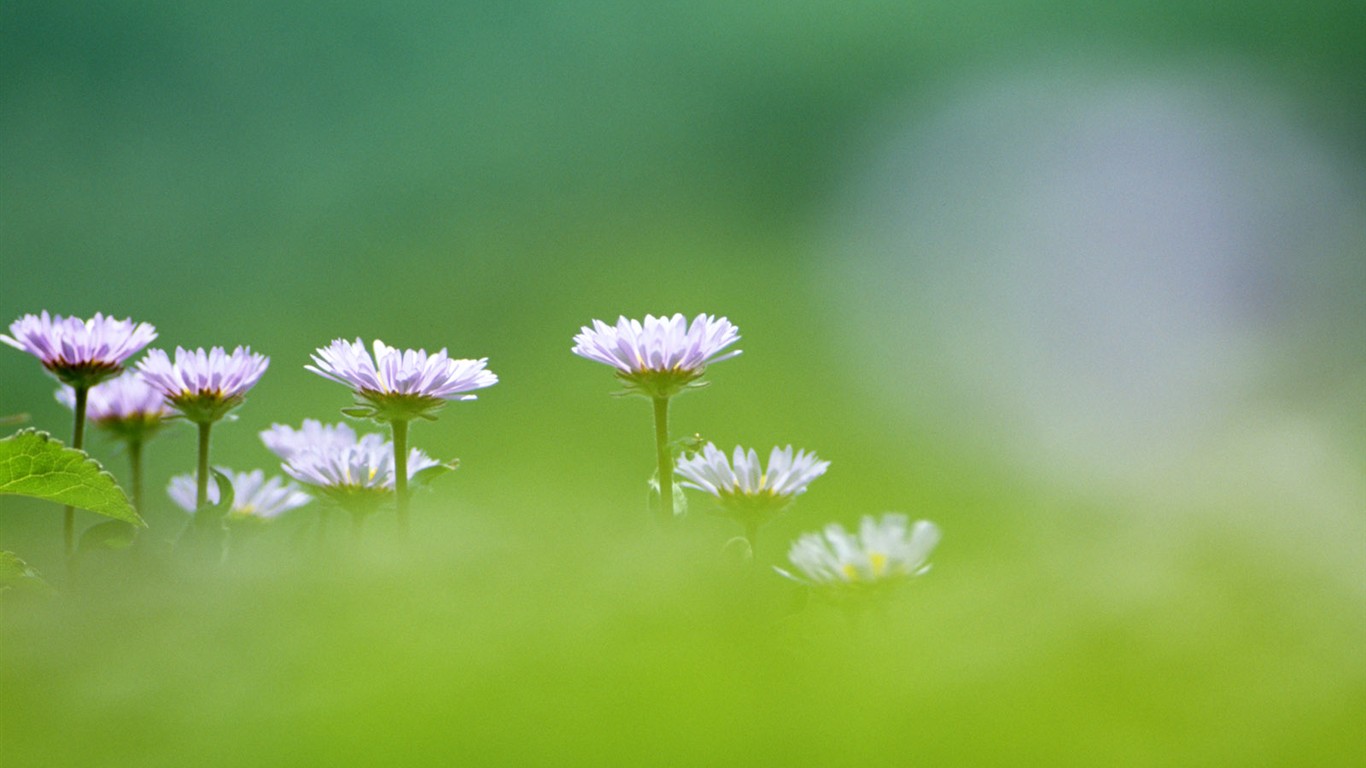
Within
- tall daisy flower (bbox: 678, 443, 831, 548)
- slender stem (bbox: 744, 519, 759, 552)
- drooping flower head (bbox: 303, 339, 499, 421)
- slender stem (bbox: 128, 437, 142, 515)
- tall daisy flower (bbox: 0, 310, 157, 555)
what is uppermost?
tall daisy flower (bbox: 0, 310, 157, 555)

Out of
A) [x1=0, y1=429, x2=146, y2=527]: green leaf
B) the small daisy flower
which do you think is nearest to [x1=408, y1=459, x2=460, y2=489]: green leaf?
the small daisy flower

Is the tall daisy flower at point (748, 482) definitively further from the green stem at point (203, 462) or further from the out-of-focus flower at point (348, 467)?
the green stem at point (203, 462)

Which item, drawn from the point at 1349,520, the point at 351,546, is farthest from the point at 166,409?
the point at 1349,520

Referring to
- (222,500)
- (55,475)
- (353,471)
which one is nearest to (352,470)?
(353,471)

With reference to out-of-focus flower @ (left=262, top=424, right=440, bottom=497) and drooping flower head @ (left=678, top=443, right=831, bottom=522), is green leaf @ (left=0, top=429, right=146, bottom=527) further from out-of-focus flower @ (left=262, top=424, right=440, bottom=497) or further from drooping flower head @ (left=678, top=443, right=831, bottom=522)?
drooping flower head @ (left=678, top=443, right=831, bottom=522)

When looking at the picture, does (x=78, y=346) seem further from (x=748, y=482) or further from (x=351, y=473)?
(x=748, y=482)
